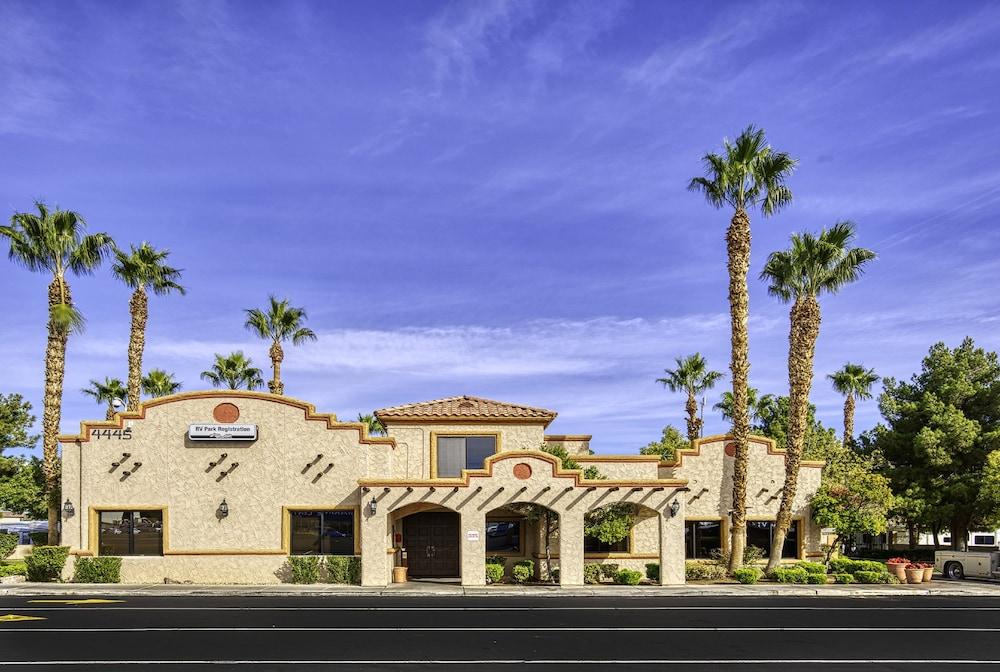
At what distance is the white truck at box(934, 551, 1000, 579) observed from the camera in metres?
36.4

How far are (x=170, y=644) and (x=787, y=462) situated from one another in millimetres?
25325

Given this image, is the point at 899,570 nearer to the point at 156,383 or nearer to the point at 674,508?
the point at 674,508

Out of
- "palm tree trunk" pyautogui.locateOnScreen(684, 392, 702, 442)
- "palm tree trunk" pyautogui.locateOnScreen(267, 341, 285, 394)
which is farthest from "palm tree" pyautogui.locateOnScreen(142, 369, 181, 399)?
"palm tree trunk" pyautogui.locateOnScreen(684, 392, 702, 442)

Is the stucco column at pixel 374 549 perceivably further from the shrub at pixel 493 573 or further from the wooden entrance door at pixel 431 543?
the shrub at pixel 493 573

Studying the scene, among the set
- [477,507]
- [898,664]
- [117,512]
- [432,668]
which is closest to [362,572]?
[477,507]

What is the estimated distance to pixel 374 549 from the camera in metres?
31.9

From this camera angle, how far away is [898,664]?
16891 mm

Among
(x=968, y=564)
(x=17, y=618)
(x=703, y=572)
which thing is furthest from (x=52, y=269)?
(x=968, y=564)

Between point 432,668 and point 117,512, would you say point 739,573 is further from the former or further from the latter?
point 117,512

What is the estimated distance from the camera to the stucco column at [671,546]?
107 feet

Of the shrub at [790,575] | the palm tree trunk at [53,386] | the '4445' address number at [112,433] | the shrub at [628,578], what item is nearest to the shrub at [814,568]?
the shrub at [790,575]

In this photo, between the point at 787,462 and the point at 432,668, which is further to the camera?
the point at 787,462

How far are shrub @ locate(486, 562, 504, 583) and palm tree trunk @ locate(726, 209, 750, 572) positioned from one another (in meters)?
9.54

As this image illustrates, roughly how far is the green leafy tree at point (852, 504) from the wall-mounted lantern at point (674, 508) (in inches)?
307
